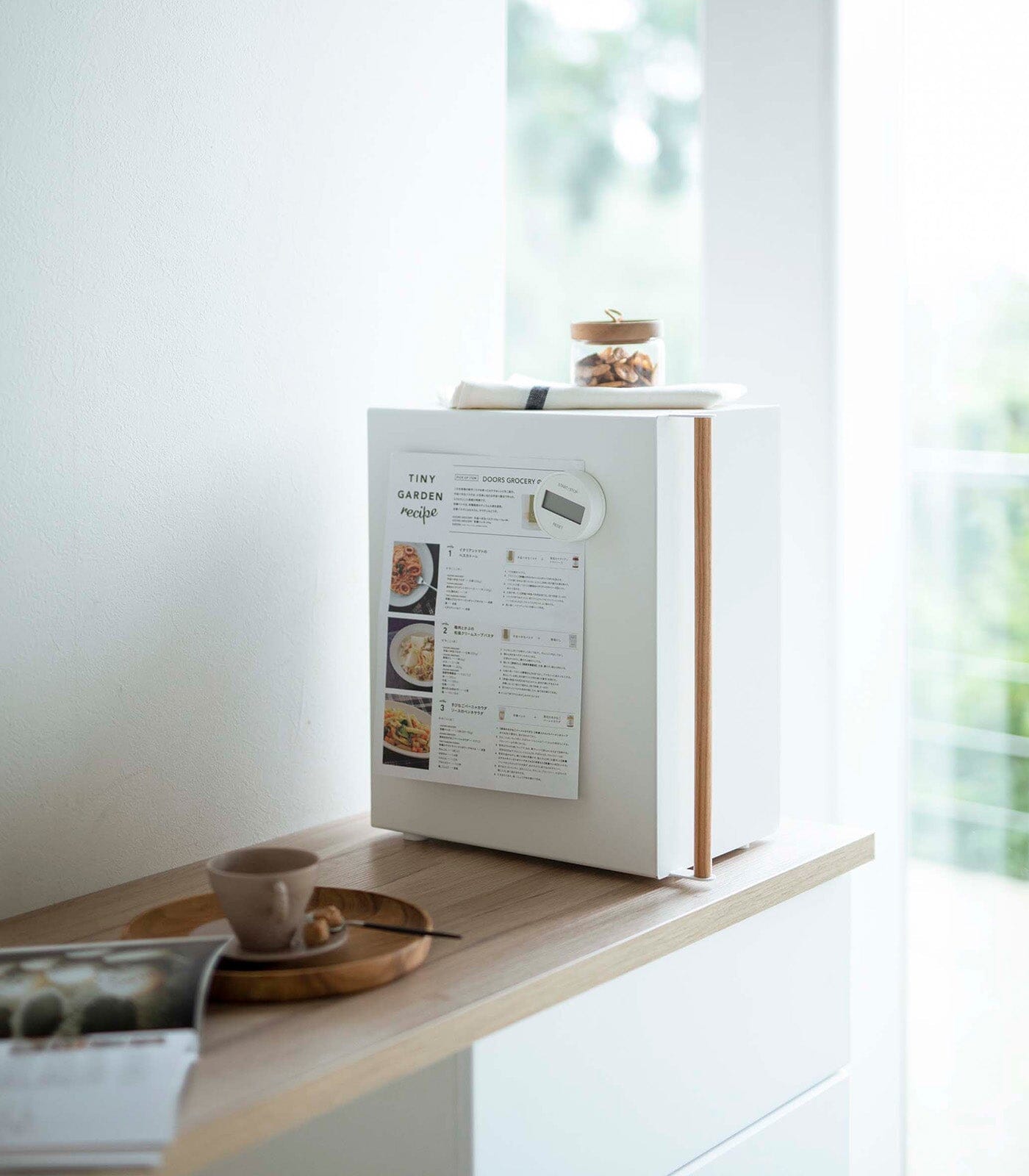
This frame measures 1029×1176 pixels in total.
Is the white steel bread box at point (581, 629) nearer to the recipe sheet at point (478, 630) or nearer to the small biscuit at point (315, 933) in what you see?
the recipe sheet at point (478, 630)

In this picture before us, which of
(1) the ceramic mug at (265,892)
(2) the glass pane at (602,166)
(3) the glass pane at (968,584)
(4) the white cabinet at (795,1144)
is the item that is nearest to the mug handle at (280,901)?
(1) the ceramic mug at (265,892)

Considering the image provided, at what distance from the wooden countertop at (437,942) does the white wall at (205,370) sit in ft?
0.32

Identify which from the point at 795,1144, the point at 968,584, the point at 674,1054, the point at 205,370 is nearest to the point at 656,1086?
the point at 674,1054

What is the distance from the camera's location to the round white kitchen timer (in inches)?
43.1

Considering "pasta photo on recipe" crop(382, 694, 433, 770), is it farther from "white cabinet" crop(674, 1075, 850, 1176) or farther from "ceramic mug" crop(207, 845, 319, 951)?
"white cabinet" crop(674, 1075, 850, 1176)

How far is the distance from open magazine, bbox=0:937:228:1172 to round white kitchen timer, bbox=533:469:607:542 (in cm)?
42

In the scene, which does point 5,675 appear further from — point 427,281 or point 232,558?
point 427,281

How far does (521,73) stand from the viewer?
9594 mm

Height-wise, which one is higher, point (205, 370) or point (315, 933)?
point (205, 370)

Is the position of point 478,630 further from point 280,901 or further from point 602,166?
point 602,166

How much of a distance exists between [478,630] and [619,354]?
0.97ft

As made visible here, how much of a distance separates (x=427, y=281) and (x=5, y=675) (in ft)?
2.08

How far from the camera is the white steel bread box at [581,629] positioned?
1094mm

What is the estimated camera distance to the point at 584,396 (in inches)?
46.1
